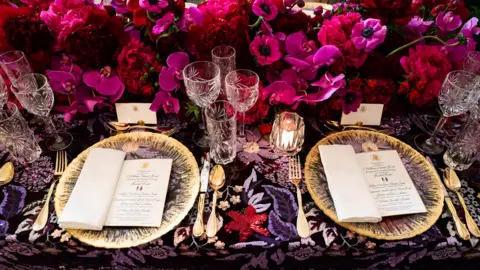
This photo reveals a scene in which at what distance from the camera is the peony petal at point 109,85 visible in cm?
109

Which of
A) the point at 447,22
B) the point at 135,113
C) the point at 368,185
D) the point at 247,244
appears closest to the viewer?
the point at 247,244

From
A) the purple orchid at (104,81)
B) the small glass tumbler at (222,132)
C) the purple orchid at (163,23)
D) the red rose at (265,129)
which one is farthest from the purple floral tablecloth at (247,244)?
the purple orchid at (163,23)

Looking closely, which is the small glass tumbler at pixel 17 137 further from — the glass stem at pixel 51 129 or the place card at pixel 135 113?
the place card at pixel 135 113

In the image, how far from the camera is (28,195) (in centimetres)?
95

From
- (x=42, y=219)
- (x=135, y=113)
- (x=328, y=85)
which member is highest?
(x=328, y=85)

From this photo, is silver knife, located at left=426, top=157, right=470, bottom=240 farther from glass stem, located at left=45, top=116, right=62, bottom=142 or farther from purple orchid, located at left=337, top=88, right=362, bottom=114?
glass stem, located at left=45, top=116, right=62, bottom=142

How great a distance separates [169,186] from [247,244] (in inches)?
10.3

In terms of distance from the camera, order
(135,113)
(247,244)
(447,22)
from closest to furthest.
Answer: (247,244)
(447,22)
(135,113)

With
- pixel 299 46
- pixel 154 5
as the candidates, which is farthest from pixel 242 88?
pixel 154 5

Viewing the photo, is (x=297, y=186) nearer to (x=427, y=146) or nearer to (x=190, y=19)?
(x=427, y=146)

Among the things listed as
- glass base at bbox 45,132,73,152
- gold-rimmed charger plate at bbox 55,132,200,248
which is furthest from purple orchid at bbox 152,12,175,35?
glass base at bbox 45,132,73,152

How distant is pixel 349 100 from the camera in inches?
43.1

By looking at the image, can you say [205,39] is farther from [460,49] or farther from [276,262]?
[460,49]

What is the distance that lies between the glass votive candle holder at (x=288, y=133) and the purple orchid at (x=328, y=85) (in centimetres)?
9
